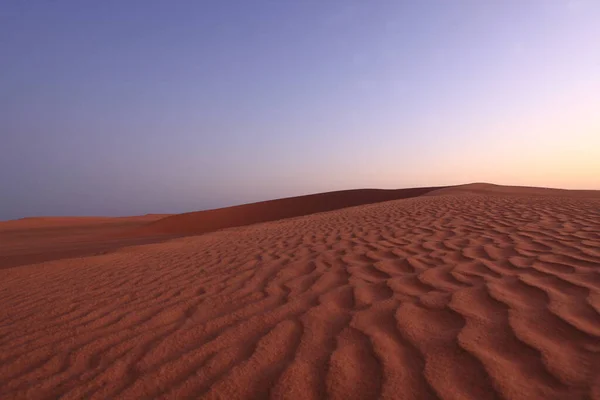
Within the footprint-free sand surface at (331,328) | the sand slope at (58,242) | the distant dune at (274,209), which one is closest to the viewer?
the footprint-free sand surface at (331,328)

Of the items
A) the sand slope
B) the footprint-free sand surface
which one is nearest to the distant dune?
the sand slope

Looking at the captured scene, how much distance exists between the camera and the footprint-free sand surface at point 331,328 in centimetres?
177

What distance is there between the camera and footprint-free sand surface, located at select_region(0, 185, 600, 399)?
5.82 ft

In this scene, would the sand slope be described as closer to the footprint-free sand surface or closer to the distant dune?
the distant dune

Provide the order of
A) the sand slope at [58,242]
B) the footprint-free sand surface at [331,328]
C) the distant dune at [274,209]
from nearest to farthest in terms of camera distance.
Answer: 1. the footprint-free sand surface at [331,328]
2. the sand slope at [58,242]
3. the distant dune at [274,209]

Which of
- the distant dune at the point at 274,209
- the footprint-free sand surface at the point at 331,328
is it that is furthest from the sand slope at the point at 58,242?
the footprint-free sand surface at the point at 331,328

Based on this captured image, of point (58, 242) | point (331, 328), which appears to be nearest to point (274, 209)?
point (58, 242)

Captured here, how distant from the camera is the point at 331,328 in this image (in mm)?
2381

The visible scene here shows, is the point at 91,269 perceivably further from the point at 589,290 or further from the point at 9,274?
the point at 589,290

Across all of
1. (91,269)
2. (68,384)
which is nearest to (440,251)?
(68,384)

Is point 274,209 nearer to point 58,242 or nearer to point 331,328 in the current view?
point 58,242

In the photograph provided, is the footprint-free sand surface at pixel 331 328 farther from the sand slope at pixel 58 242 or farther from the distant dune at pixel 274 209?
the distant dune at pixel 274 209

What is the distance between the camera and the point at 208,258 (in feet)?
18.3

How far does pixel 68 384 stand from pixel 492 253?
390 cm
